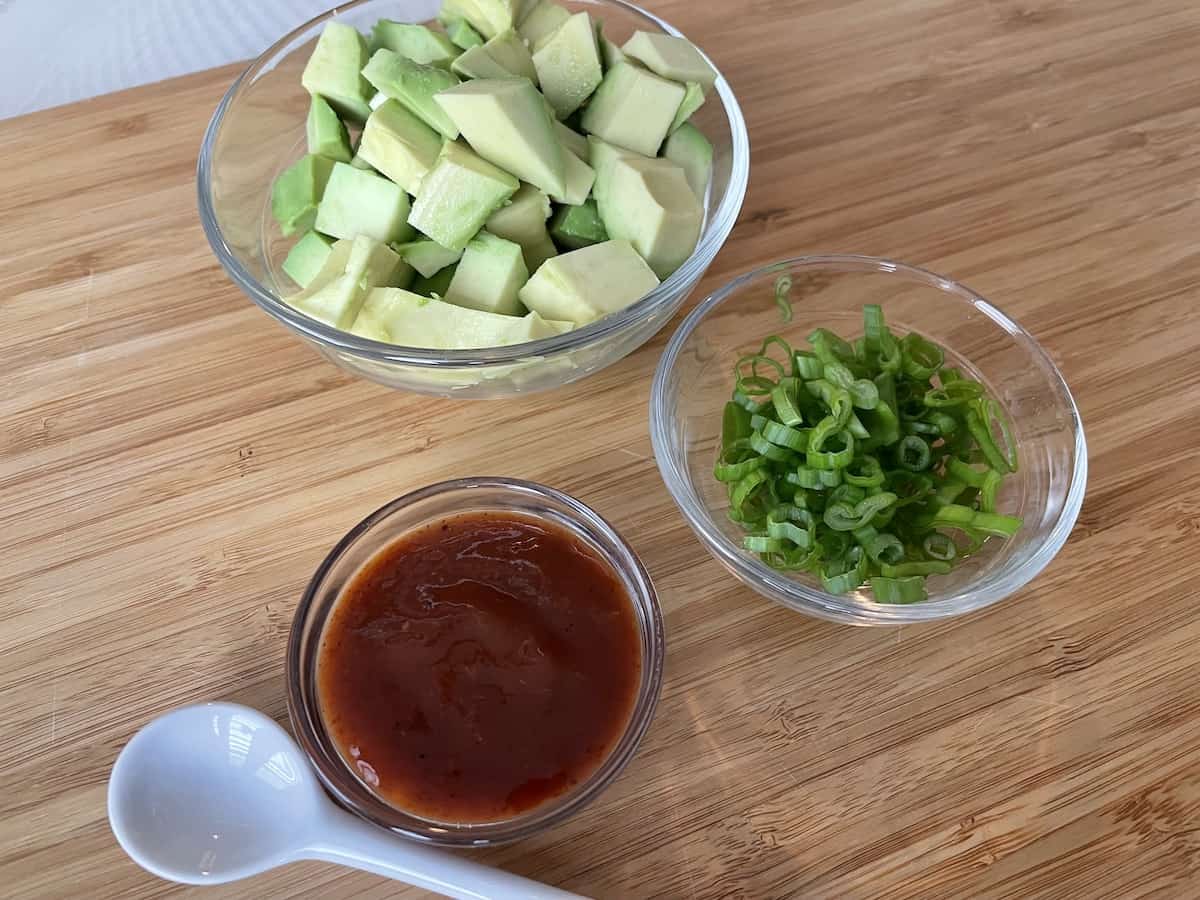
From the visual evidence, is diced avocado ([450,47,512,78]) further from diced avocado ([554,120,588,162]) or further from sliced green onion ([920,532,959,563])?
sliced green onion ([920,532,959,563])

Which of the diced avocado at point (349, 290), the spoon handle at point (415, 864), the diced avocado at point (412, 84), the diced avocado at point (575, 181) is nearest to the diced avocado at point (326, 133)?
the diced avocado at point (412, 84)

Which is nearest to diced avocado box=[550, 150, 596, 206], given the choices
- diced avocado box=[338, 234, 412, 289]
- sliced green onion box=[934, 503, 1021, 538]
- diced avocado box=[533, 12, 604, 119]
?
diced avocado box=[533, 12, 604, 119]

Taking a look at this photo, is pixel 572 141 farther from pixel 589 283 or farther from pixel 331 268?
pixel 331 268

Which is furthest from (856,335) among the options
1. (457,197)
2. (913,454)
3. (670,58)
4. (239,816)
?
(239,816)

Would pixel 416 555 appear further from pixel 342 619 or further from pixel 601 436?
pixel 601 436

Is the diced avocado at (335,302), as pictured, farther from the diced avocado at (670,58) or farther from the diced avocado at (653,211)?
the diced avocado at (670,58)

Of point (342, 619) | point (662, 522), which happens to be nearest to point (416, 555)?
point (342, 619)

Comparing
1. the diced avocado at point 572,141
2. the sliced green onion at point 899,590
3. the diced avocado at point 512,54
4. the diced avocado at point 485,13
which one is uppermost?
the diced avocado at point 485,13
